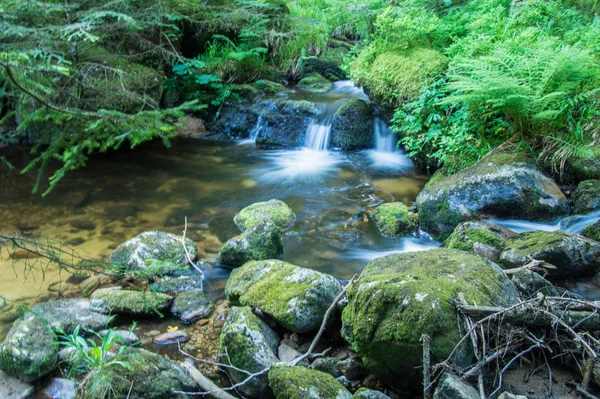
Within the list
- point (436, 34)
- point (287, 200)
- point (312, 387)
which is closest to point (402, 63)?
point (436, 34)

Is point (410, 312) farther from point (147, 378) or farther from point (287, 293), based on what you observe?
point (147, 378)

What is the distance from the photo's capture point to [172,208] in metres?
6.68

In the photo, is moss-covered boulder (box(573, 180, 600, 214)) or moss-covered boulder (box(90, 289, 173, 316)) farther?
moss-covered boulder (box(573, 180, 600, 214))

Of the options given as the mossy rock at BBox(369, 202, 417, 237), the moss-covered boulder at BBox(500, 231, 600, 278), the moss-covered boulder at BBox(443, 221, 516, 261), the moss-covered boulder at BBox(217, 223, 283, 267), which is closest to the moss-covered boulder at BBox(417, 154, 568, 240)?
the mossy rock at BBox(369, 202, 417, 237)

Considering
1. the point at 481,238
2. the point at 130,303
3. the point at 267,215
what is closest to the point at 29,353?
the point at 130,303

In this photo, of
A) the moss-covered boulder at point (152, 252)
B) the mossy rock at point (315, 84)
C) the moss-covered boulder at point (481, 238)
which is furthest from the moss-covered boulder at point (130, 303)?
the mossy rock at point (315, 84)

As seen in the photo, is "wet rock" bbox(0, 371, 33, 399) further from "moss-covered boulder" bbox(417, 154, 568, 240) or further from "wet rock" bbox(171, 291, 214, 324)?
"moss-covered boulder" bbox(417, 154, 568, 240)

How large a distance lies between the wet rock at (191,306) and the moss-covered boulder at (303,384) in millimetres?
1423

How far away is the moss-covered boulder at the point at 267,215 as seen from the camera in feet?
19.5

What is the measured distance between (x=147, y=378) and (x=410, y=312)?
1716 mm

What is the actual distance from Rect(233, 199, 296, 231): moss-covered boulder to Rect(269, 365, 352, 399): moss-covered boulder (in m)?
3.09

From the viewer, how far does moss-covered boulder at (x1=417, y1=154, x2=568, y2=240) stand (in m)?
5.25

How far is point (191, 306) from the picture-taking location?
4.21 meters

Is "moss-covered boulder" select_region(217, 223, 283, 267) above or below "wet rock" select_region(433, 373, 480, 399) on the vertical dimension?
below
